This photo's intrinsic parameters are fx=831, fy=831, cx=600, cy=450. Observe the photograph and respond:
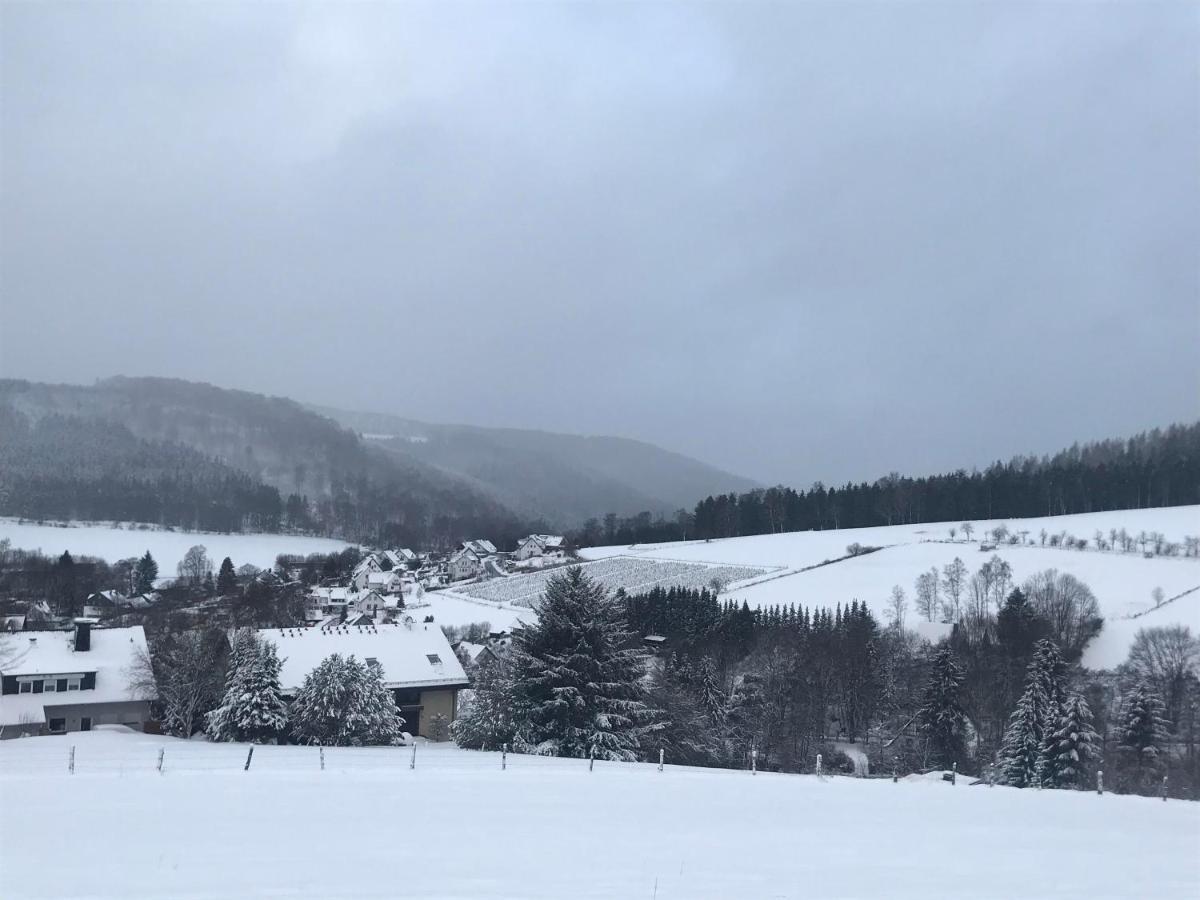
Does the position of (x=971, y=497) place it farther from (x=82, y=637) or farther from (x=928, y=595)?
(x=82, y=637)

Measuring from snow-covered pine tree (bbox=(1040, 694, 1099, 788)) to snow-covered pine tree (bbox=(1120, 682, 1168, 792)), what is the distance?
3810 mm

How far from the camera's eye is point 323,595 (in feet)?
227

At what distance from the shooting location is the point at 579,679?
16281mm

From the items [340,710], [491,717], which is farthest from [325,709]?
[491,717]

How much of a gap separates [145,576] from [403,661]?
52.2m

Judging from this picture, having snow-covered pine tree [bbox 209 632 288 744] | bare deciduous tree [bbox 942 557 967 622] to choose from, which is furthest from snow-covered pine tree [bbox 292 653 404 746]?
bare deciduous tree [bbox 942 557 967 622]

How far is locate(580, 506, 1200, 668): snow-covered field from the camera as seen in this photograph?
4028cm

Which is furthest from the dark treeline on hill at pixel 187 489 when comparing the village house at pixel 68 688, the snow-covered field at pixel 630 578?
the village house at pixel 68 688

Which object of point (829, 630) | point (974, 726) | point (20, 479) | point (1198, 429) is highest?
A: point (1198, 429)

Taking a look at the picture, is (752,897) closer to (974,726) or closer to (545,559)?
(974,726)

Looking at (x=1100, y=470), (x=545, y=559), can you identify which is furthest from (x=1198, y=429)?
(x=545, y=559)

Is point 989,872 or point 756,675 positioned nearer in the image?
point 989,872

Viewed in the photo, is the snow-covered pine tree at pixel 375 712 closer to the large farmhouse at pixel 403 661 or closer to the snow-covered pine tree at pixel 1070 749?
the large farmhouse at pixel 403 661

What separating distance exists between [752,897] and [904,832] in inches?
139
